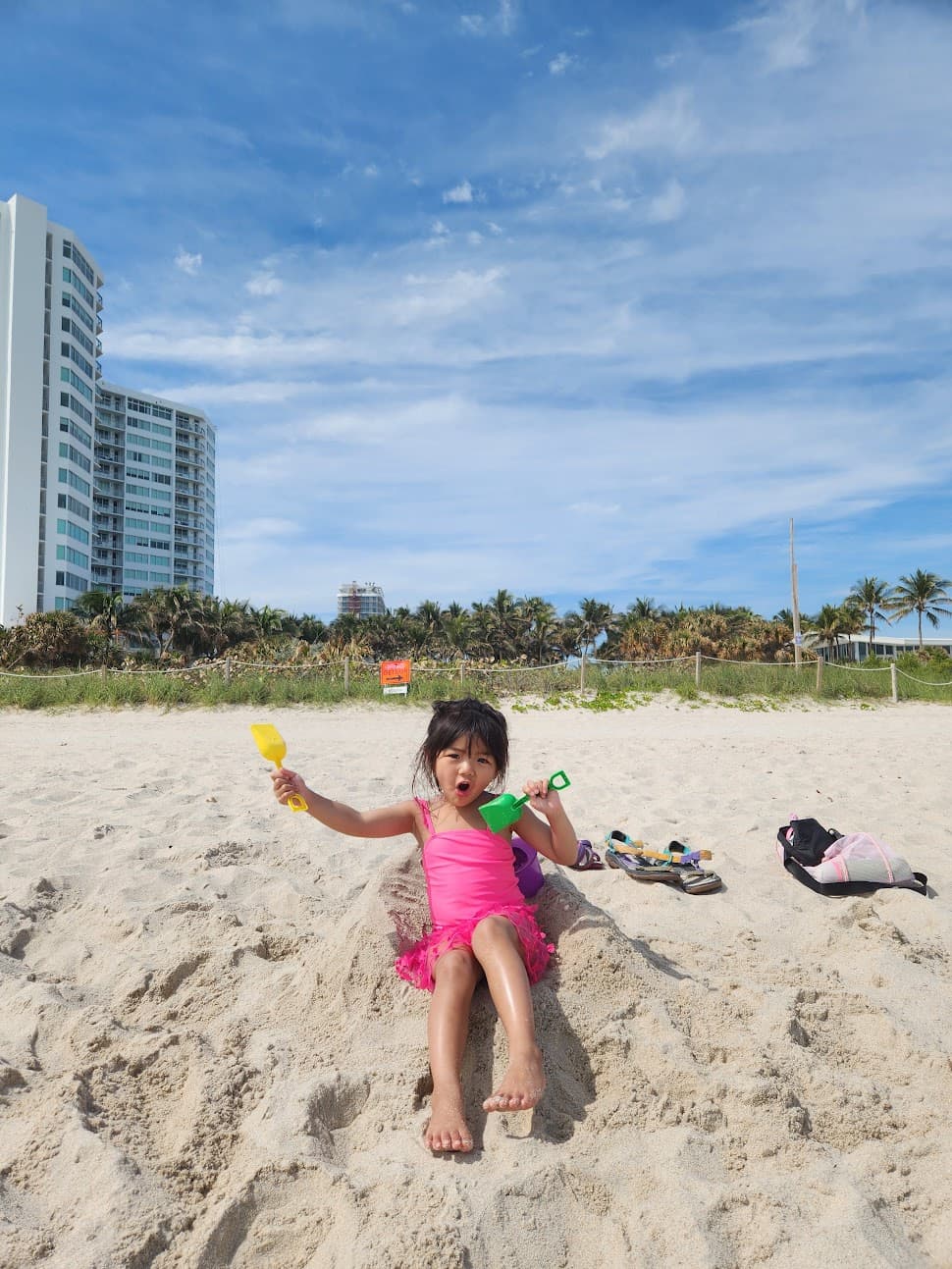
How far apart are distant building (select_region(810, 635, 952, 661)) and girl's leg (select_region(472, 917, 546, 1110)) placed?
49.9 meters

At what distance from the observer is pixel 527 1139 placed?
6.61 feet

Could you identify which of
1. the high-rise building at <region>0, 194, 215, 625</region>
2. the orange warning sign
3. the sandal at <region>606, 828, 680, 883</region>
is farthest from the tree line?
the sandal at <region>606, 828, 680, 883</region>

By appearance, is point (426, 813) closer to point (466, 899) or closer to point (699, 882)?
point (466, 899)

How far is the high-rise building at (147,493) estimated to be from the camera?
7888cm

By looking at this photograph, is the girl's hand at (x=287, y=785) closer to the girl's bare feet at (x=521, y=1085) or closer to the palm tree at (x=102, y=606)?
the girl's bare feet at (x=521, y=1085)

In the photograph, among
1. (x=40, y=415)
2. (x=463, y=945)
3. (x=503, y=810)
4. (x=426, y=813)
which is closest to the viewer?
(x=463, y=945)

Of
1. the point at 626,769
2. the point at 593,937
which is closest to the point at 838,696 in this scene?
the point at 626,769

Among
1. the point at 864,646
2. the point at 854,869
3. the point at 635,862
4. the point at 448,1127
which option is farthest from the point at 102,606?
the point at 864,646

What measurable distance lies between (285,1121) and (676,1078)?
1.02 m

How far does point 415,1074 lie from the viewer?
2.24 meters

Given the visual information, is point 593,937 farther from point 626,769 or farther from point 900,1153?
point 626,769

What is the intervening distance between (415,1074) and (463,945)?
0.36 meters

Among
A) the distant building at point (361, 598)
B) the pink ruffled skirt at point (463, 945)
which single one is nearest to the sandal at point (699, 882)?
the pink ruffled skirt at point (463, 945)

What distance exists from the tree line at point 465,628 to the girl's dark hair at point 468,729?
30.8 meters
